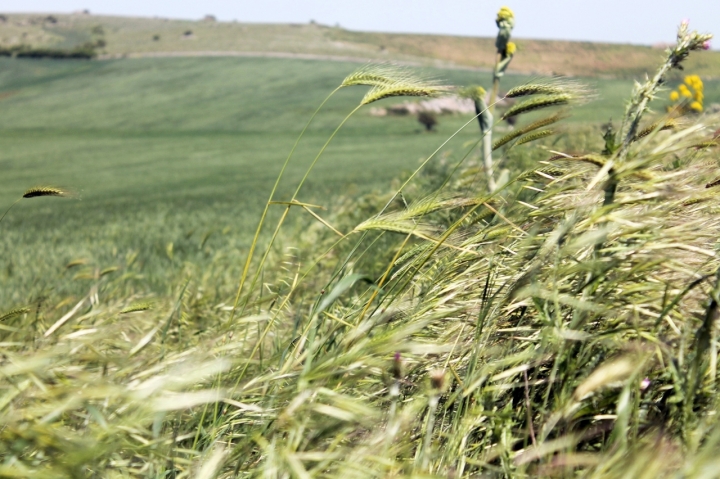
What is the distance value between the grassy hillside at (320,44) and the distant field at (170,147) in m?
7.92

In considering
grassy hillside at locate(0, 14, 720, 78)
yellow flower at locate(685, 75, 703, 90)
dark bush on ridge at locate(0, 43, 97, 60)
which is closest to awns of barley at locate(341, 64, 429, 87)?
yellow flower at locate(685, 75, 703, 90)

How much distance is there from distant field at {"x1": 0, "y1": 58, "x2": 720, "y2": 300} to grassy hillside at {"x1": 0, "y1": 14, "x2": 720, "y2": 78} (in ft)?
26.0

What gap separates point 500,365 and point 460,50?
2406 inches

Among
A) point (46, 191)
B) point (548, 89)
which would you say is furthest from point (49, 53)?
point (548, 89)

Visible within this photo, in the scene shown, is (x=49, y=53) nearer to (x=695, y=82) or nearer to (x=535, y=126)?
(x=695, y=82)

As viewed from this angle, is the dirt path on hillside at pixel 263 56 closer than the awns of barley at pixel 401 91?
No

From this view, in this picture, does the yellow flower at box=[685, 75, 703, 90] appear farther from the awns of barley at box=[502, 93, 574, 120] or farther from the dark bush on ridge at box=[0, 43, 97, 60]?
the dark bush on ridge at box=[0, 43, 97, 60]

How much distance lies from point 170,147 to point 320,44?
38.9m

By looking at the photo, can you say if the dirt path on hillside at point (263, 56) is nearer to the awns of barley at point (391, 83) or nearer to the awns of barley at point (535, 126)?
the awns of barley at point (391, 83)

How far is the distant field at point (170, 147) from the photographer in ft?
24.9

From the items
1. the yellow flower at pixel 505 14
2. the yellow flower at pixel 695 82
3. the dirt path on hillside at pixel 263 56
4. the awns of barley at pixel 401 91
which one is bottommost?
the dirt path on hillside at pixel 263 56

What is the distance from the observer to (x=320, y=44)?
61531mm

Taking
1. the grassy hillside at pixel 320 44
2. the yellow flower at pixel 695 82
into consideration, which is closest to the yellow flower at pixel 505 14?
the yellow flower at pixel 695 82

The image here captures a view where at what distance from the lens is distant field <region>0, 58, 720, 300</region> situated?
7.59 meters
